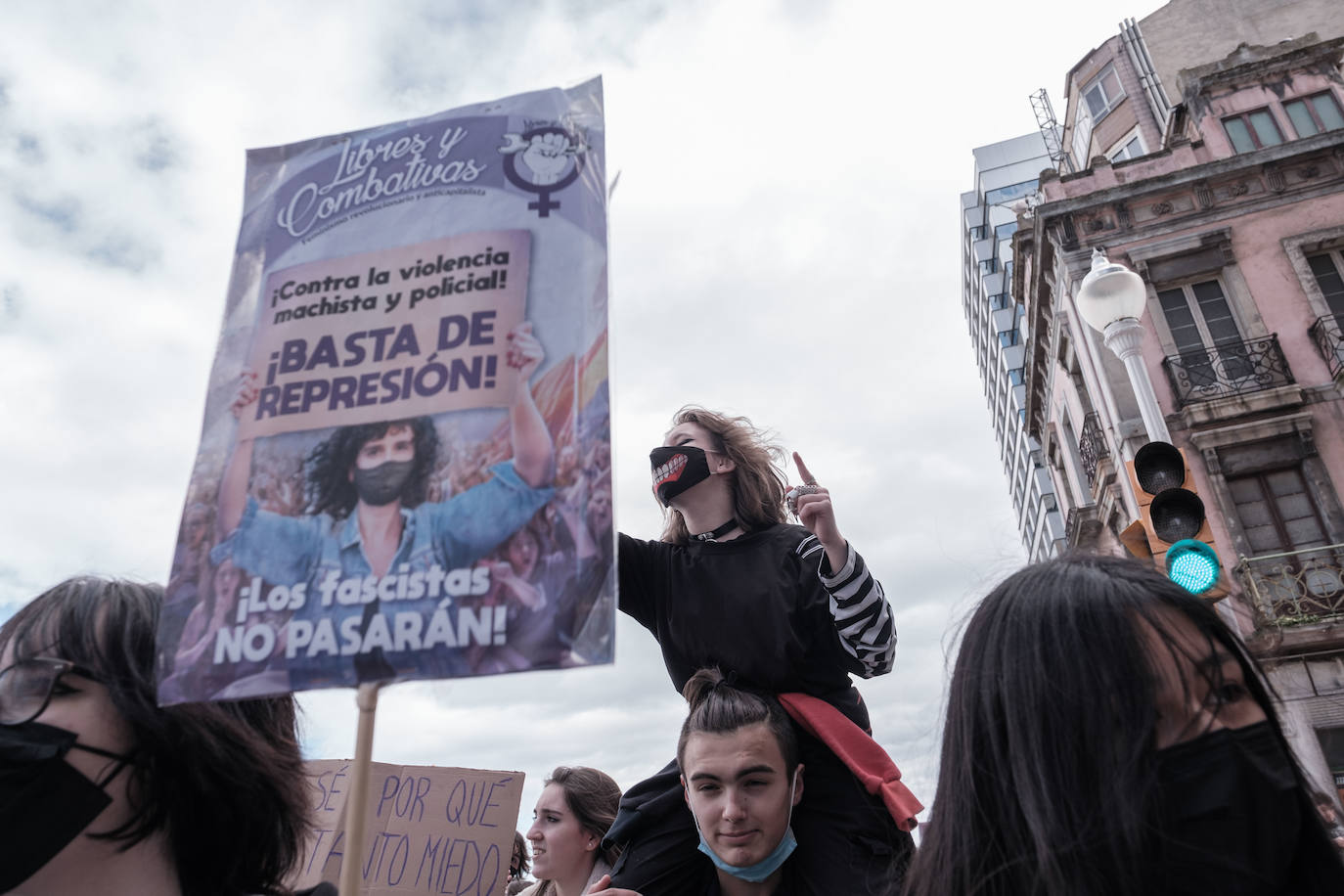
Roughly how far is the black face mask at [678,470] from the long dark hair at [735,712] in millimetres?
602

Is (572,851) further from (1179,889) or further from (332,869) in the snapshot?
(1179,889)

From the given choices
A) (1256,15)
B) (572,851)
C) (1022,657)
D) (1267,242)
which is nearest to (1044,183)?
(1267,242)

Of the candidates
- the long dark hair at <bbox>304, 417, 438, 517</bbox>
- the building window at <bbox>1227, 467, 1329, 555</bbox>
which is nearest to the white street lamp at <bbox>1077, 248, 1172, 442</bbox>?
the long dark hair at <bbox>304, 417, 438, 517</bbox>

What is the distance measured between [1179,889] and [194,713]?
1.79m

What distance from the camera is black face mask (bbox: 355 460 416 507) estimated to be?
1548 millimetres

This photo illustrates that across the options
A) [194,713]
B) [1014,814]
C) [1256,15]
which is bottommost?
[1014,814]

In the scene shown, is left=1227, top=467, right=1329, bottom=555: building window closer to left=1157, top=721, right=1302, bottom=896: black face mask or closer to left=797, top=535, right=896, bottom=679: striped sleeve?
left=797, top=535, right=896, bottom=679: striped sleeve

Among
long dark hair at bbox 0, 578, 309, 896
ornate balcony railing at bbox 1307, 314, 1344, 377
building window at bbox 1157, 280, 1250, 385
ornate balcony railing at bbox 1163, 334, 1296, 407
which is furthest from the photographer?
building window at bbox 1157, 280, 1250, 385

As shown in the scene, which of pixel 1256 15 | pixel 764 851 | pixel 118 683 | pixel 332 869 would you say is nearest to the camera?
pixel 118 683

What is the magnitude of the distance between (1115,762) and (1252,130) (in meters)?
19.2

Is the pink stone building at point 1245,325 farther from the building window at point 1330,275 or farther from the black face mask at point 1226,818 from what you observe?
the black face mask at point 1226,818

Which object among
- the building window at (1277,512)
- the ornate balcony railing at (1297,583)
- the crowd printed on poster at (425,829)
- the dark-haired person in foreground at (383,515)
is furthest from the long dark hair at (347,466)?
the building window at (1277,512)

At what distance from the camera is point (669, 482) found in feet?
9.53

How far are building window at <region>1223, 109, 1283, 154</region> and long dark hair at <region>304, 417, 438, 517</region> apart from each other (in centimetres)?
1895
